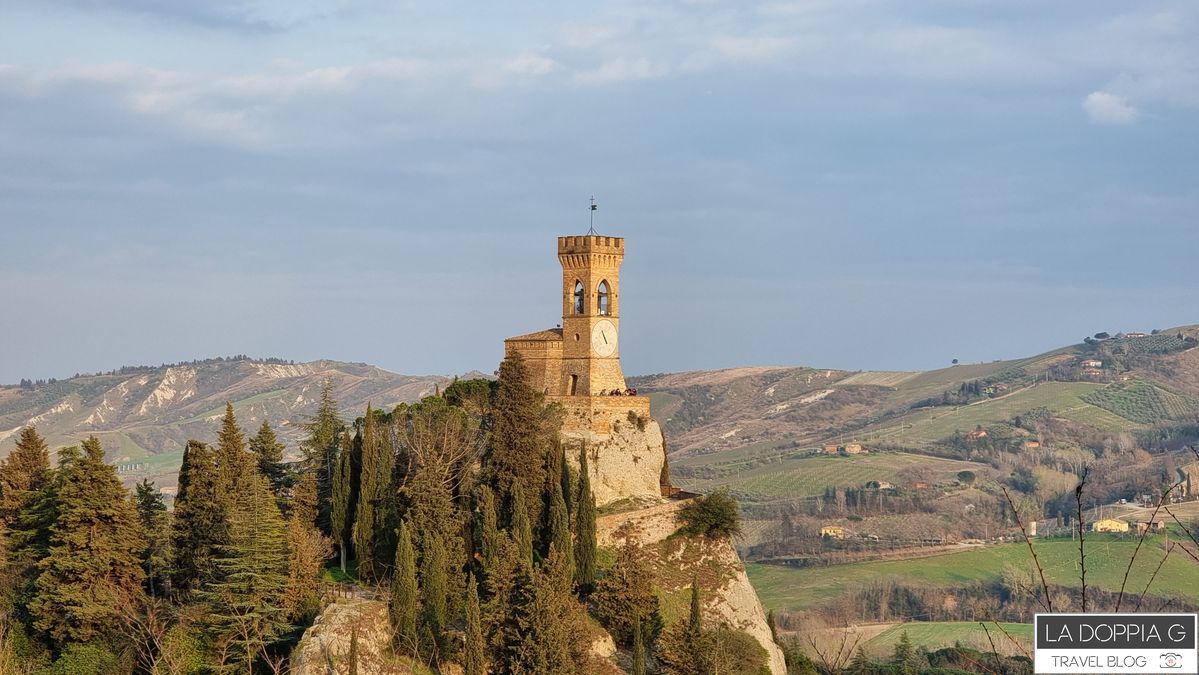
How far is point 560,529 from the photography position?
50.8 meters

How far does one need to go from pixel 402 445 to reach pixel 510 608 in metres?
12.1

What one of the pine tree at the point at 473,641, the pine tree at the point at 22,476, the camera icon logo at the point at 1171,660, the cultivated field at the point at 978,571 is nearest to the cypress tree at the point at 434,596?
the pine tree at the point at 473,641

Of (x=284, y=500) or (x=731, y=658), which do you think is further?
(x=284, y=500)

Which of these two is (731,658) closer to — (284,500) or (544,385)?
(544,385)

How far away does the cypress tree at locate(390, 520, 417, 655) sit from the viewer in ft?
150

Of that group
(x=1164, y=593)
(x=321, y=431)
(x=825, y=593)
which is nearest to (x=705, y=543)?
(x=321, y=431)

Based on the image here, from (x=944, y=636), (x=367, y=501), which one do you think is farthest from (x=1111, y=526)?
(x=367, y=501)

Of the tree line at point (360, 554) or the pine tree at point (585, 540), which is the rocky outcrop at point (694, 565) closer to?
the tree line at point (360, 554)

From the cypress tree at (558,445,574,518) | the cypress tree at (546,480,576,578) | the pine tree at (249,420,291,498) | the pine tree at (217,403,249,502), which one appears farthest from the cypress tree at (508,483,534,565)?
the pine tree at (249,420,291,498)

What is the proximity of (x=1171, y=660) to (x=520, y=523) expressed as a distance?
40741mm

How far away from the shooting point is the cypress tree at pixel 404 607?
4566 cm

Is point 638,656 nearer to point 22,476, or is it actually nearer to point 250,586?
point 250,586

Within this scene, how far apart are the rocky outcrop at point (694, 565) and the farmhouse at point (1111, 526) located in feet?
450

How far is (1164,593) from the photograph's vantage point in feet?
509
